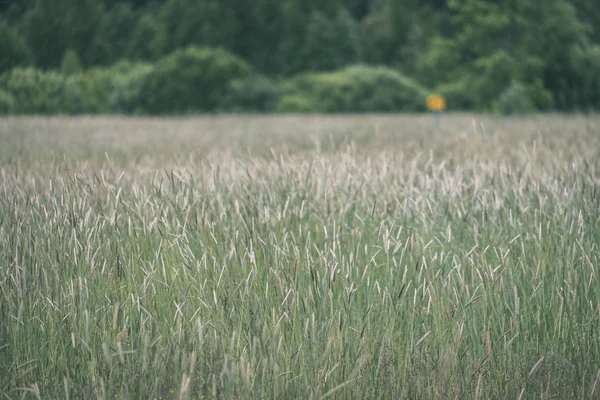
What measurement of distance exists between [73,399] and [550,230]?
214 centimetres

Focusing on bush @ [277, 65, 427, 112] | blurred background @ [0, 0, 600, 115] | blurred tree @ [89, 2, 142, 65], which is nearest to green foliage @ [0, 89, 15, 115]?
blurred background @ [0, 0, 600, 115]

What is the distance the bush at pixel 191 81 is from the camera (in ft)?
78.1

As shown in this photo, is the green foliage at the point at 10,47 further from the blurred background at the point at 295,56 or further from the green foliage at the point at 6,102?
the green foliage at the point at 6,102

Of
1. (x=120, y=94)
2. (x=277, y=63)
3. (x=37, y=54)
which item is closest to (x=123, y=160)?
(x=37, y=54)

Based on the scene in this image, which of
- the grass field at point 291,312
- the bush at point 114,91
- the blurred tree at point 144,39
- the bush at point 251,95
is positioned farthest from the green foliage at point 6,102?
the blurred tree at point 144,39

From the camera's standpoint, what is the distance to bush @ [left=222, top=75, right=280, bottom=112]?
24.1 meters

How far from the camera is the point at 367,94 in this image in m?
24.6

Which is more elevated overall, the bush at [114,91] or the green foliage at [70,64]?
the green foliage at [70,64]

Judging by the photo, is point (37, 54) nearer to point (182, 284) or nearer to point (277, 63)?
point (182, 284)

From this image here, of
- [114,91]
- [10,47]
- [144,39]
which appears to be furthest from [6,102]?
[144,39]

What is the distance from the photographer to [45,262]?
249 cm

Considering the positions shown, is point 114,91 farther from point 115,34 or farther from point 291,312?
point 291,312

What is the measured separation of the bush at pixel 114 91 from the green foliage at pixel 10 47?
1201 centimetres

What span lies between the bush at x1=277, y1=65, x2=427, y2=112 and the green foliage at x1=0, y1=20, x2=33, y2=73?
13935mm
